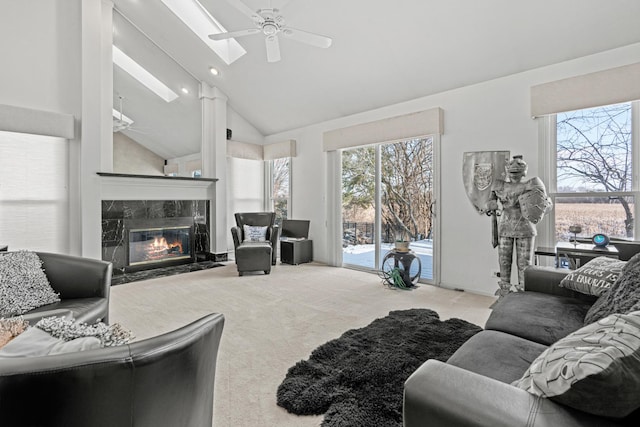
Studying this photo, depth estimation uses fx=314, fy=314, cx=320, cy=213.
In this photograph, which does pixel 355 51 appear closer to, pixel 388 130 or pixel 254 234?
pixel 388 130

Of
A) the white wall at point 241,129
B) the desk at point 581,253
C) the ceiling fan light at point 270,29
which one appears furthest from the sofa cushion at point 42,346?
the white wall at point 241,129

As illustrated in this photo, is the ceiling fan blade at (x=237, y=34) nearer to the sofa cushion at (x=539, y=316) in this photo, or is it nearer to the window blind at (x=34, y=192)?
the window blind at (x=34, y=192)

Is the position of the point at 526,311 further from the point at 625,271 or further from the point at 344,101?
the point at 344,101

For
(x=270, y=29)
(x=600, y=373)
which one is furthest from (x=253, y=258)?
(x=600, y=373)

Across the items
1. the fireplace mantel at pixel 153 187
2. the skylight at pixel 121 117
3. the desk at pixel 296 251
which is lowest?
the desk at pixel 296 251

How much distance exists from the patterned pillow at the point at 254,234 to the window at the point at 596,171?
3.90m

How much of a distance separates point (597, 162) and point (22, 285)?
15.6ft

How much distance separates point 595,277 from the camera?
1.78 metres

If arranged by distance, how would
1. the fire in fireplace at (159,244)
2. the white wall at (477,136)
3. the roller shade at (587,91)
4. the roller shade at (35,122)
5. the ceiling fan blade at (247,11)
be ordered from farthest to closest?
1. the fire in fireplace at (159,244)
2. the roller shade at (35,122)
3. the white wall at (477,136)
4. the roller shade at (587,91)
5. the ceiling fan blade at (247,11)

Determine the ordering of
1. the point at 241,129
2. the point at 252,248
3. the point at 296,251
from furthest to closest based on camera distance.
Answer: the point at 241,129
the point at 296,251
the point at 252,248

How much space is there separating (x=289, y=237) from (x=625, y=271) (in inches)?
189

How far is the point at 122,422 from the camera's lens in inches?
29.6

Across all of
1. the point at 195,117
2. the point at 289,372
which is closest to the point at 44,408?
the point at 289,372

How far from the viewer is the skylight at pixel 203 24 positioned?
14.5ft
